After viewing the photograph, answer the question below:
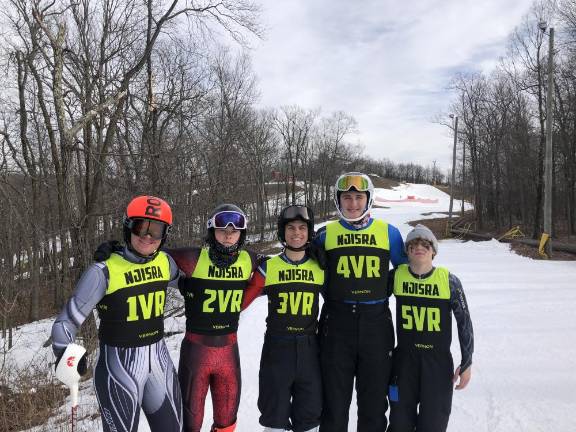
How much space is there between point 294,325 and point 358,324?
0.51m

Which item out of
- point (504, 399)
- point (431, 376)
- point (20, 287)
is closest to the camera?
point (431, 376)

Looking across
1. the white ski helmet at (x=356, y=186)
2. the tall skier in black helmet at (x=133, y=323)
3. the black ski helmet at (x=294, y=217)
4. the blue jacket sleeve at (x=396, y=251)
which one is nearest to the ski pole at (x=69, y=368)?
the tall skier in black helmet at (x=133, y=323)

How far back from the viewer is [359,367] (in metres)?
3.16

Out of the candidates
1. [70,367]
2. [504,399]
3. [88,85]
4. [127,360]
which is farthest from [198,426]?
[88,85]

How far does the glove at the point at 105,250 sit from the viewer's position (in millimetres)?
2811

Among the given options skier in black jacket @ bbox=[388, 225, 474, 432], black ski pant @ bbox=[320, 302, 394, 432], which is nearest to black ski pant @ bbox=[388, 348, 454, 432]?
skier in black jacket @ bbox=[388, 225, 474, 432]

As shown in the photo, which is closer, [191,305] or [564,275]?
[191,305]

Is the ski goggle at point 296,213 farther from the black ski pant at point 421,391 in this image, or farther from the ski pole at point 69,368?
the ski pole at point 69,368

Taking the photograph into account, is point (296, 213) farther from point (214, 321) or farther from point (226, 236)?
point (214, 321)

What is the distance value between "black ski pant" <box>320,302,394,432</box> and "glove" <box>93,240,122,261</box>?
71.4 inches

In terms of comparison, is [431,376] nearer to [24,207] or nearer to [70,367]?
[70,367]

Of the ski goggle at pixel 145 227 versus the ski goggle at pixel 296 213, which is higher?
the ski goggle at pixel 296 213

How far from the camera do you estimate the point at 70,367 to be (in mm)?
2438

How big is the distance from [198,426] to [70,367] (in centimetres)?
115
